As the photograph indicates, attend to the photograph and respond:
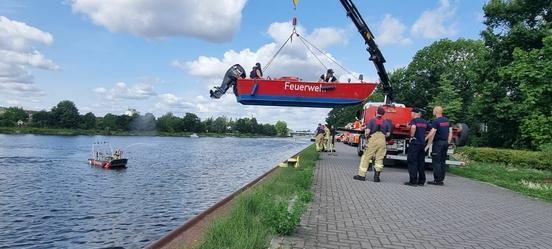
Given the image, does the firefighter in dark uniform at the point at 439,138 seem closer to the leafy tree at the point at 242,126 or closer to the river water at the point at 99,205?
the river water at the point at 99,205

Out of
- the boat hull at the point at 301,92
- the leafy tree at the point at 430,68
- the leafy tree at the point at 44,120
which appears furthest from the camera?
the leafy tree at the point at 44,120

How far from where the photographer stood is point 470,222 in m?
7.71

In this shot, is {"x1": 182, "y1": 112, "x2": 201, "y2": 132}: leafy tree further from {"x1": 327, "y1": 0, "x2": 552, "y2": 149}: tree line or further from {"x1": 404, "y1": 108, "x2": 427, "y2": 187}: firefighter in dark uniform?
{"x1": 404, "y1": 108, "x2": 427, "y2": 187}: firefighter in dark uniform

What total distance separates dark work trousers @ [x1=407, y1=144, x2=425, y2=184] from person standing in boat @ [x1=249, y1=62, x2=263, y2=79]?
23.1ft

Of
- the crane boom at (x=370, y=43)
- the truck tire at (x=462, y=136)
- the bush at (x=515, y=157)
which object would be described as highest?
the crane boom at (x=370, y=43)

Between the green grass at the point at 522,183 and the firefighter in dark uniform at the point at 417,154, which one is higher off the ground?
the firefighter in dark uniform at the point at 417,154

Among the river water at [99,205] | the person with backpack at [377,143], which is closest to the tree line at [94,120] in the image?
the river water at [99,205]

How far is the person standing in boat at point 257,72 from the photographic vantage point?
1786 centimetres

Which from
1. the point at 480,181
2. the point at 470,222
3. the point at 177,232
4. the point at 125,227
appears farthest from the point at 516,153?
the point at 177,232

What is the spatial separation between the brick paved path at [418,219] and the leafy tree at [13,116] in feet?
443

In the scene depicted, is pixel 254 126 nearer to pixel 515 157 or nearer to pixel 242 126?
pixel 242 126

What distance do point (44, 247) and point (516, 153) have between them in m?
22.7

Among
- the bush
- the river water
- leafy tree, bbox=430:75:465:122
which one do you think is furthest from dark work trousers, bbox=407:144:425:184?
leafy tree, bbox=430:75:465:122

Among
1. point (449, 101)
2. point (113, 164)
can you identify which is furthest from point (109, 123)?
point (113, 164)
